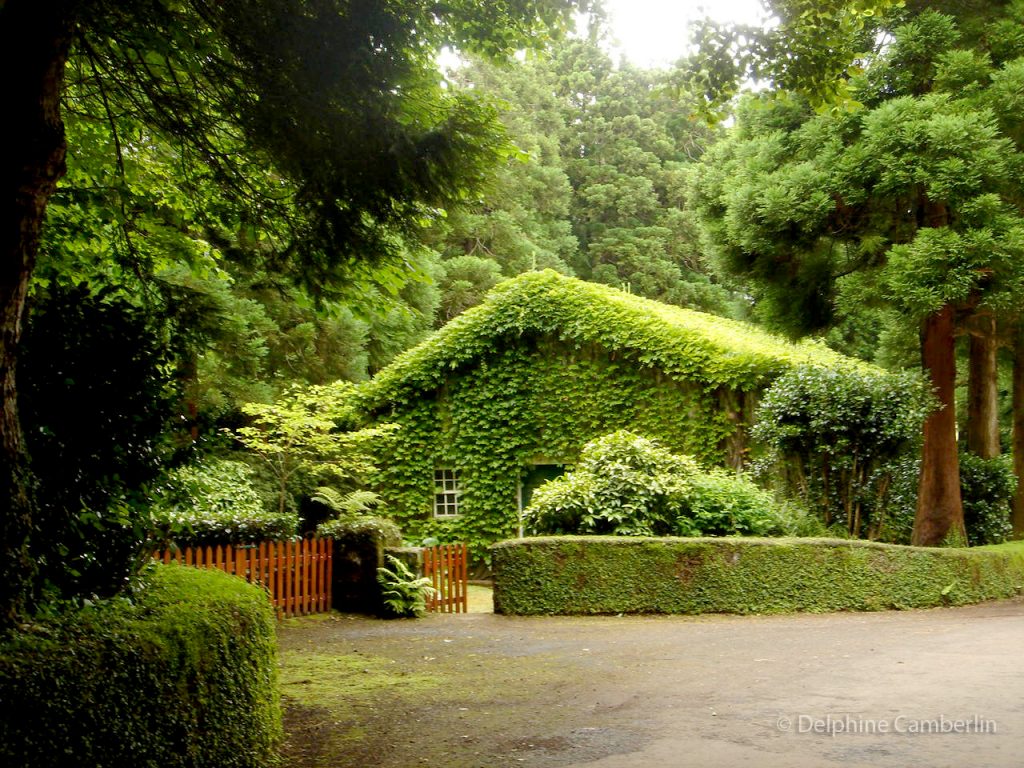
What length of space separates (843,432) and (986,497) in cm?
506

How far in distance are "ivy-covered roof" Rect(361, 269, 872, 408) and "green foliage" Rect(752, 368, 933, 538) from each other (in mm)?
2052

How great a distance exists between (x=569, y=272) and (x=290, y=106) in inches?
1164

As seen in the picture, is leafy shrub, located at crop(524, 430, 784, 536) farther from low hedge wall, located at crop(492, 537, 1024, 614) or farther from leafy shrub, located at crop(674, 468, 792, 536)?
low hedge wall, located at crop(492, 537, 1024, 614)

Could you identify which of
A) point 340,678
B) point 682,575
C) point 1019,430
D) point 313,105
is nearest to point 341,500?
point 682,575

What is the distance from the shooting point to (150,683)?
391 cm

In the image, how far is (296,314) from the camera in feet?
68.2

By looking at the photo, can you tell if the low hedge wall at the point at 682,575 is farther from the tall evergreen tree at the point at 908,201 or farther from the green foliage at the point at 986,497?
the green foliage at the point at 986,497

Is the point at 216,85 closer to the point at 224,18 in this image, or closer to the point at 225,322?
the point at 224,18

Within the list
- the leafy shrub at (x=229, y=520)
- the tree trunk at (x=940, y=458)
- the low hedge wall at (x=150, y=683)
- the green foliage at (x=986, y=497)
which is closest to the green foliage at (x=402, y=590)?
the leafy shrub at (x=229, y=520)

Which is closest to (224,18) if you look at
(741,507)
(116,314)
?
(116,314)

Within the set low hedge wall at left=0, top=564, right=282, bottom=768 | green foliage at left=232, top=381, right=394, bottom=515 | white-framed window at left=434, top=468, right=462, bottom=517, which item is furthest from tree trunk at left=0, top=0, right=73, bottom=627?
white-framed window at left=434, top=468, right=462, bottom=517

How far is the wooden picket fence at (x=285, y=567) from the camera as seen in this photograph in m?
11.4

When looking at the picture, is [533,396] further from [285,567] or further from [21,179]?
[21,179]

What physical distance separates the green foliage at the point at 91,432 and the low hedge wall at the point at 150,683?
11.9 inches
